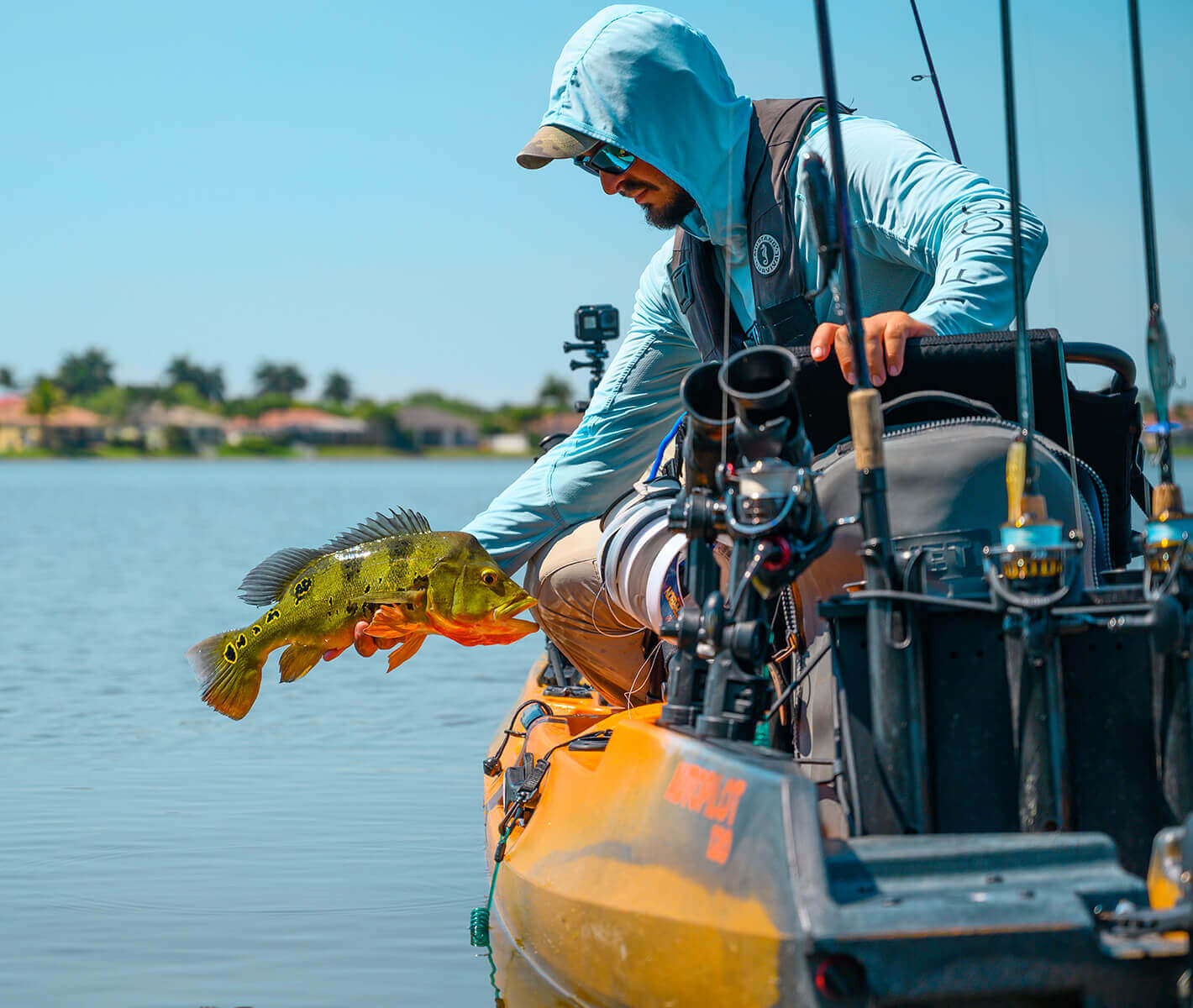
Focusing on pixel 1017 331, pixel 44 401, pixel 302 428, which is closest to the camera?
pixel 1017 331

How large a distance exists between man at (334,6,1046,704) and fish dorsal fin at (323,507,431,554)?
0.23 meters

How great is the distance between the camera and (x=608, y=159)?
440 cm

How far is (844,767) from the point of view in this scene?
2.85m

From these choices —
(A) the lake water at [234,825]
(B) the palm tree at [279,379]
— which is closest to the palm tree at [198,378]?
(B) the palm tree at [279,379]

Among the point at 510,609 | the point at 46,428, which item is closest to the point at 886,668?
the point at 510,609

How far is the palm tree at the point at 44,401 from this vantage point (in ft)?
467

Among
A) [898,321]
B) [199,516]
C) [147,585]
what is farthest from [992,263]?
[199,516]

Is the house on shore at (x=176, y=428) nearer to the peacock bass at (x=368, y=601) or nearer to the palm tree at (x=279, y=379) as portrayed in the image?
the palm tree at (x=279, y=379)

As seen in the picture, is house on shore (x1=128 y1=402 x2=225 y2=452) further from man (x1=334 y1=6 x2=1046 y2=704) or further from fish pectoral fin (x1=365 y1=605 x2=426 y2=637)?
fish pectoral fin (x1=365 y1=605 x2=426 y2=637)

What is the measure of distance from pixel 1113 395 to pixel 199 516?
161ft

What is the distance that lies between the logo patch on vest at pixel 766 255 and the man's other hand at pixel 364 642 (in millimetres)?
1439

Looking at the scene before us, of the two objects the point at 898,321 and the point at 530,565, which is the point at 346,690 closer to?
the point at 530,565

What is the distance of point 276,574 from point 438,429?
158m

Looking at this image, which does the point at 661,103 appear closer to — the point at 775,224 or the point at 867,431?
the point at 775,224
